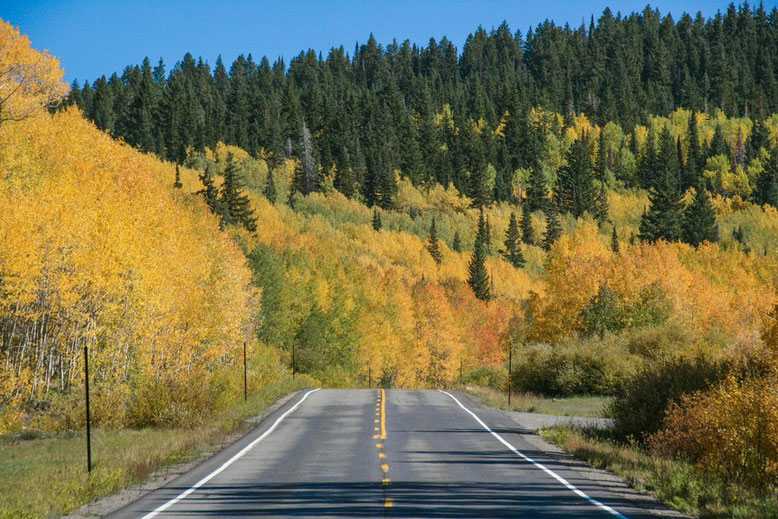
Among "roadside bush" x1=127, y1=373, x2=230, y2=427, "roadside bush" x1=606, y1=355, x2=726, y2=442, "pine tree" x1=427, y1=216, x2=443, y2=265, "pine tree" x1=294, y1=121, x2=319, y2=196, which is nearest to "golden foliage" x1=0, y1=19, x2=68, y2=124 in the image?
"roadside bush" x1=127, y1=373, x2=230, y2=427

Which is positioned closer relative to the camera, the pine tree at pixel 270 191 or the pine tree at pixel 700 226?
the pine tree at pixel 270 191

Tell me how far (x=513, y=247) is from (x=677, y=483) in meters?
168

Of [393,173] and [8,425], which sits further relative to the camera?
[393,173]

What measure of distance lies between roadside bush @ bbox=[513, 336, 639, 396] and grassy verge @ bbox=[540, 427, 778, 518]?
27.2 metres

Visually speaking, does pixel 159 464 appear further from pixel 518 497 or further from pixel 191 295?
pixel 191 295

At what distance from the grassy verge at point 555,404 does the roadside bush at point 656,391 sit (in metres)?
8.58

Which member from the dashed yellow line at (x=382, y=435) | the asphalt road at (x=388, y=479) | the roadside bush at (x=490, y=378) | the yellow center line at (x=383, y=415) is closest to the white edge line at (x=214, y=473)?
the asphalt road at (x=388, y=479)

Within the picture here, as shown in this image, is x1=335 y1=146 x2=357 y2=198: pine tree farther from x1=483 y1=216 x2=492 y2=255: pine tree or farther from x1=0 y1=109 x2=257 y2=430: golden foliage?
x1=0 y1=109 x2=257 y2=430: golden foliage

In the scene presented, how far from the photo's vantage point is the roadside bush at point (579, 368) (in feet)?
168

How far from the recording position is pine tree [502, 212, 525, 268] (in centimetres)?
17950

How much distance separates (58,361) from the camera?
118 feet

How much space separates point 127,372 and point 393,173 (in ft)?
503

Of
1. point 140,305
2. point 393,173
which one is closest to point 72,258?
point 140,305

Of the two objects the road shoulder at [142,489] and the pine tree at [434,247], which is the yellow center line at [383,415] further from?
the pine tree at [434,247]
